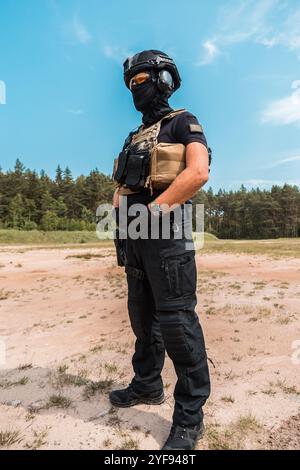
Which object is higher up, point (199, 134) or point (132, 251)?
point (199, 134)

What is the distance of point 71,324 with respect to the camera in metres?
6.70

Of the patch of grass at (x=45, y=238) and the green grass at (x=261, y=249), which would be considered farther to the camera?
the patch of grass at (x=45, y=238)

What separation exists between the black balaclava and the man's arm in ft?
2.13

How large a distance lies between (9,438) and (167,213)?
2.15 m

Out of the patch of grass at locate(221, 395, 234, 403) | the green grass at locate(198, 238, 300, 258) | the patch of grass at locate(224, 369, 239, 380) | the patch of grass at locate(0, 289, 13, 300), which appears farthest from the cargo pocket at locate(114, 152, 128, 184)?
the green grass at locate(198, 238, 300, 258)

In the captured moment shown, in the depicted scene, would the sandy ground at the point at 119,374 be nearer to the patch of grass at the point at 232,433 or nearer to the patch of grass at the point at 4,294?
the patch of grass at the point at 232,433

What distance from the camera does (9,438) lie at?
2.90 m

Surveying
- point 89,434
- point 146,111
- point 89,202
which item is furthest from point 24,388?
point 89,202

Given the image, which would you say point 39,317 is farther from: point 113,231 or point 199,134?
point 199,134

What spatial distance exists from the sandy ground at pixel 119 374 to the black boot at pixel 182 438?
0.10 meters

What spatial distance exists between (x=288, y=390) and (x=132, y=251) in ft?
7.06

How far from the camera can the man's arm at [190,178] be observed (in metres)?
2.65

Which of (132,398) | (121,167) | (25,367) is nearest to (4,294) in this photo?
(25,367)

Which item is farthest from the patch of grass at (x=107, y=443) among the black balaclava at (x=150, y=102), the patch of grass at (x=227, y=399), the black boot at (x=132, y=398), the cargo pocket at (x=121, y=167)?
the black balaclava at (x=150, y=102)
